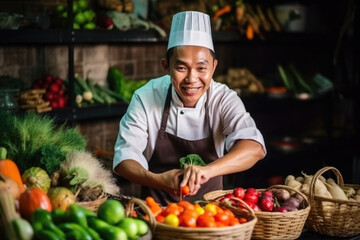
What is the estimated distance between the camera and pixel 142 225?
2.10m

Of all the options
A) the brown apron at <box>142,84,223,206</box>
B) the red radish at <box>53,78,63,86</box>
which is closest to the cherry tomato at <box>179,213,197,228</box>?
the brown apron at <box>142,84,223,206</box>

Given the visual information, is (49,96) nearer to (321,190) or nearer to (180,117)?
(180,117)

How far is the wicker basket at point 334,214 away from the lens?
265cm

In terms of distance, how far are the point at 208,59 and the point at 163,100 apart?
0.42m

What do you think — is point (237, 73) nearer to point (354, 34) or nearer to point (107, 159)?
point (354, 34)

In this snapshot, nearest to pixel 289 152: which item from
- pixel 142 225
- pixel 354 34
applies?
pixel 354 34

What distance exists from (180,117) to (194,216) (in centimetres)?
114

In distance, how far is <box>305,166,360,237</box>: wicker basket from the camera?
2646mm

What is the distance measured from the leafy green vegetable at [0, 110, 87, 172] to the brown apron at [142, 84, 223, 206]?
571mm

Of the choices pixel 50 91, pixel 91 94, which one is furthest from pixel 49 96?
pixel 91 94

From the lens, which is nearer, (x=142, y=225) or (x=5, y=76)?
(x=142, y=225)

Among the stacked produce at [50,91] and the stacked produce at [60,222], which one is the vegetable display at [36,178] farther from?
the stacked produce at [50,91]

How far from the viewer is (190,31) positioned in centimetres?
306

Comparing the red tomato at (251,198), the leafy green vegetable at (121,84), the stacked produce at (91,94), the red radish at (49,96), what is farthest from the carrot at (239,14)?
the red tomato at (251,198)
